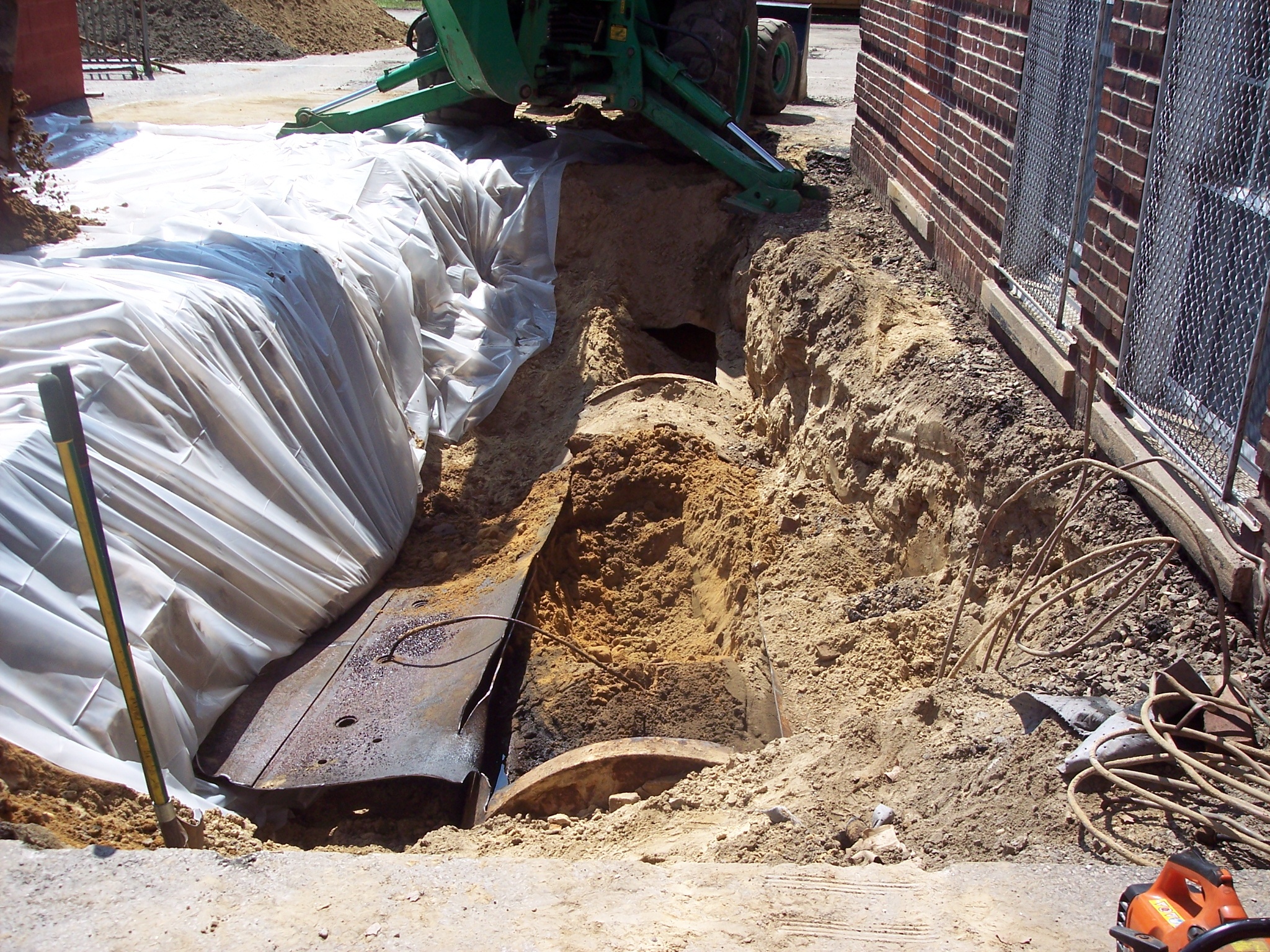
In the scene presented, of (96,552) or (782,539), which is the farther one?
(782,539)

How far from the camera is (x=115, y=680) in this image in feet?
10.6

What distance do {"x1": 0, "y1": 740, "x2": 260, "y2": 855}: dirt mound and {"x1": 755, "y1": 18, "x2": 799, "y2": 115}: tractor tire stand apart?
30.5ft

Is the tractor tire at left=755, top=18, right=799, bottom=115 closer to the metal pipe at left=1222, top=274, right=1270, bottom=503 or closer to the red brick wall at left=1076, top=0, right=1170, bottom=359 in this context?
the red brick wall at left=1076, top=0, right=1170, bottom=359

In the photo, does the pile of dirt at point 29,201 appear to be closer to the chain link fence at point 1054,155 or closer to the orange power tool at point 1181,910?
the chain link fence at point 1054,155

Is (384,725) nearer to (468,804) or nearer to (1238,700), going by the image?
(468,804)

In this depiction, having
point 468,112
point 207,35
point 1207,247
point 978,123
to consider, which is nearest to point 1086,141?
point 1207,247

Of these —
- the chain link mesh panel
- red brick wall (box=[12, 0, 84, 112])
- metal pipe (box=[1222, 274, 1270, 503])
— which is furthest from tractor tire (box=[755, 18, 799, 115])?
metal pipe (box=[1222, 274, 1270, 503])

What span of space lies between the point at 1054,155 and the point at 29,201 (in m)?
5.12

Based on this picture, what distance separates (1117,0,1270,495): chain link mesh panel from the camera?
2.92m

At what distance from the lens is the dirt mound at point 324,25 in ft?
56.6

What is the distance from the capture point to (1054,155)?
426cm

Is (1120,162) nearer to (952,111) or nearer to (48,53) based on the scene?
(952,111)

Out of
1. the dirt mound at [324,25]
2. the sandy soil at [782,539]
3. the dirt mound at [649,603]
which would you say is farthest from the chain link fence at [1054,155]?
the dirt mound at [324,25]

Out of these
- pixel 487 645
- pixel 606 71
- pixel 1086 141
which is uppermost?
pixel 606 71
